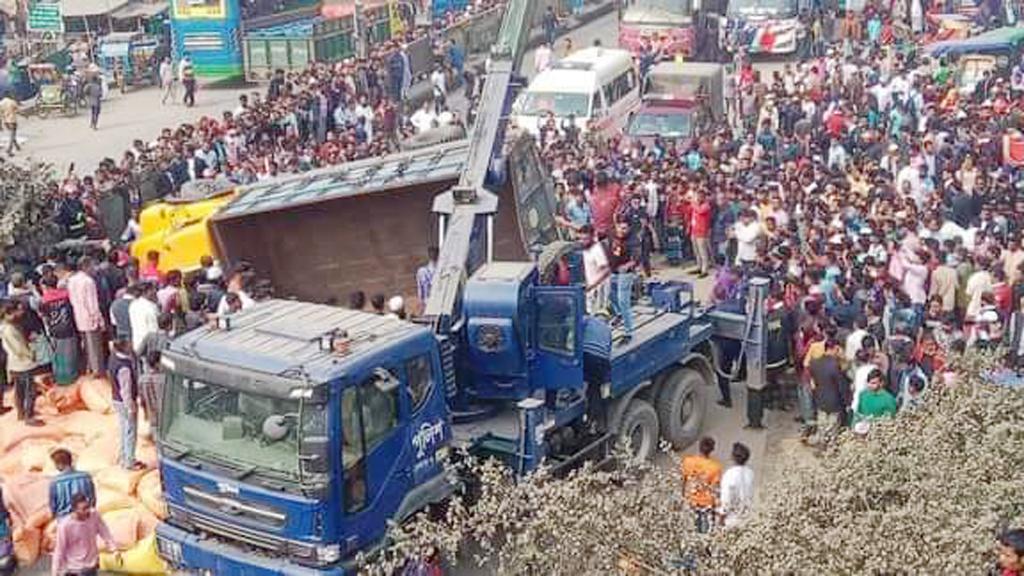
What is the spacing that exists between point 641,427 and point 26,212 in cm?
851

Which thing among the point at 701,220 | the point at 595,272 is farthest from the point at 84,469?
the point at 701,220

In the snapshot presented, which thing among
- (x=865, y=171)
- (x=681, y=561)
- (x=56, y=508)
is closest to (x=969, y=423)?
(x=681, y=561)

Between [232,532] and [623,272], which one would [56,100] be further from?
[232,532]

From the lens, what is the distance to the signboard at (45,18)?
118ft

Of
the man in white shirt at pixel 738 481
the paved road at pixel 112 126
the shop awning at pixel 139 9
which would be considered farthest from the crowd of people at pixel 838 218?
the shop awning at pixel 139 9

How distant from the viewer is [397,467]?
9773mm

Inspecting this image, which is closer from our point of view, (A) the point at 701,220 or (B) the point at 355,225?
(B) the point at 355,225

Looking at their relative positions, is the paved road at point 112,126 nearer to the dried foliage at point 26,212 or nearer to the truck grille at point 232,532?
the dried foliage at point 26,212

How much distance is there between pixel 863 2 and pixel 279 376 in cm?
2712

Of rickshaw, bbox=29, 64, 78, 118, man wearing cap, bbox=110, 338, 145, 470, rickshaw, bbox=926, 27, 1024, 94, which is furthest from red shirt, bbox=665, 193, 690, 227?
rickshaw, bbox=29, 64, 78, 118

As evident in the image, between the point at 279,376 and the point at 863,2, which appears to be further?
the point at 863,2

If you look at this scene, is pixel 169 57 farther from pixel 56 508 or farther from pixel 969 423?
pixel 969 423

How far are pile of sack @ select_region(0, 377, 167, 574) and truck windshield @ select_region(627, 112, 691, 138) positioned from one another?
12.1 meters

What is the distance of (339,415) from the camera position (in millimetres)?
9203
